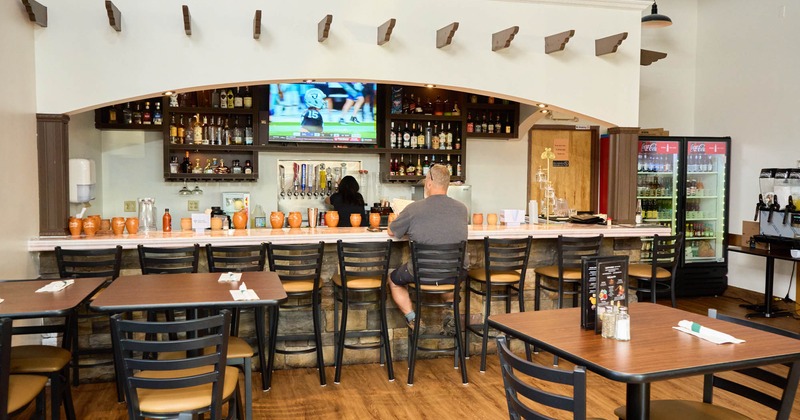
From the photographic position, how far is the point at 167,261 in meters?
4.33

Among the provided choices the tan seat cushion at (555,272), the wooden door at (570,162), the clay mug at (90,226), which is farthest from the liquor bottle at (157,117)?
the wooden door at (570,162)

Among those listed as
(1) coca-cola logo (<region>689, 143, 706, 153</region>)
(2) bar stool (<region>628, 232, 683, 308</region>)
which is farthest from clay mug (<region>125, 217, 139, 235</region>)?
(1) coca-cola logo (<region>689, 143, 706, 153</region>)

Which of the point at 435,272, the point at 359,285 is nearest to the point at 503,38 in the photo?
the point at 435,272

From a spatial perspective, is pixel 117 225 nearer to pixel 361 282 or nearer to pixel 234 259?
pixel 234 259

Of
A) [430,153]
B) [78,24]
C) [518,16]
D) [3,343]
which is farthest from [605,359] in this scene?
[430,153]

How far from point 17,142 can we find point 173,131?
2540 mm

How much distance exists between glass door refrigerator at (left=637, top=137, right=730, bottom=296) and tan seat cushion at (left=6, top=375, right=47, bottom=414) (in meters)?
7.00

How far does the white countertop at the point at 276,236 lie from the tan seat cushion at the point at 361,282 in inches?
12.8

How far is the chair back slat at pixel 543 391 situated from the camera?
1995mm

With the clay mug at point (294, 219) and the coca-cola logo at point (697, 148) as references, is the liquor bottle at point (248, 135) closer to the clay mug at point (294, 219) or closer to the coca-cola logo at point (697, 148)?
the clay mug at point (294, 219)

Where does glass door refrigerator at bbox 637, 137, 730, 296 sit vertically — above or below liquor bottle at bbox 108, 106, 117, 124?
below

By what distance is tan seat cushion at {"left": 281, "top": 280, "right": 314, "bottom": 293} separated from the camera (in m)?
4.47

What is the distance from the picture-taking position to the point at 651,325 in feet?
9.27

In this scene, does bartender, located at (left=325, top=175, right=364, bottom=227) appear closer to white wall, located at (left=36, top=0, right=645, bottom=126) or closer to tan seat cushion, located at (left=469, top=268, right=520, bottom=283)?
white wall, located at (left=36, top=0, right=645, bottom=126)
